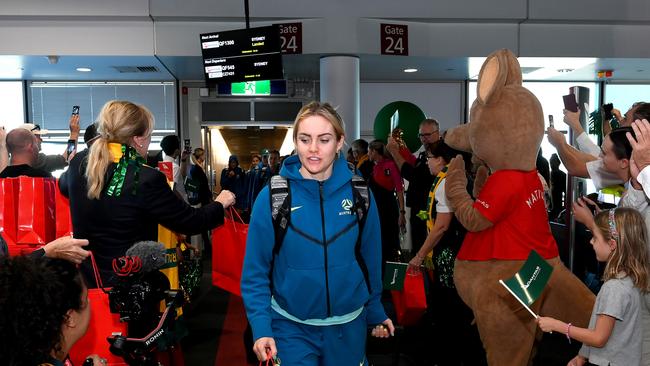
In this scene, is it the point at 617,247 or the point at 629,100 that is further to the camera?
the point at 629,100

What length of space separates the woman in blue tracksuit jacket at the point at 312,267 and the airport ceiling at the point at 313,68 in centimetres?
597

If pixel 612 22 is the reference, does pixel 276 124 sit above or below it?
below

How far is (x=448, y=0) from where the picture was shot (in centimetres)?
762

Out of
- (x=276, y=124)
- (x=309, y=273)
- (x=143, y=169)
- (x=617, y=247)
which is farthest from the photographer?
(x=276, y=124)

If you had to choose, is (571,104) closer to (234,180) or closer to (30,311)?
(30,311)

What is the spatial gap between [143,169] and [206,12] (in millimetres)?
5450

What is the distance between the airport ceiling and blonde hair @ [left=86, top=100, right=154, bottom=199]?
18.0ft

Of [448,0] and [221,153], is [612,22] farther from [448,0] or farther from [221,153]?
[221,153]

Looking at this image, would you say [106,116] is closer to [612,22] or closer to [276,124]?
[612,22]

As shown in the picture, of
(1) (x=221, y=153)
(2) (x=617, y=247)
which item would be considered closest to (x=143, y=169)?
(2) (x=617, y=247)

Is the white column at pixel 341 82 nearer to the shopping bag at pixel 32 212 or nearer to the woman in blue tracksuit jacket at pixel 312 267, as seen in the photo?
the shopping bag at pixel 32 212

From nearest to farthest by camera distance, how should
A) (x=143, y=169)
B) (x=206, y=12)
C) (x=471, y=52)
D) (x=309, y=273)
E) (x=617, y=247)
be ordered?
(x=309, y=273) < (x=617, y=247) < (x=143, y=169) < (x=206, y=12) < (x=471, y=52)

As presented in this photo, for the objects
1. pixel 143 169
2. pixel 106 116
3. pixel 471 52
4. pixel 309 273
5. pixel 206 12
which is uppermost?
pixel 206 12

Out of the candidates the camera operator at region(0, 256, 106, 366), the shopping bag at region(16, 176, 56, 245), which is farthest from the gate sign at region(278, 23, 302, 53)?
the camera operator at region(0, 256, 106, 366)
